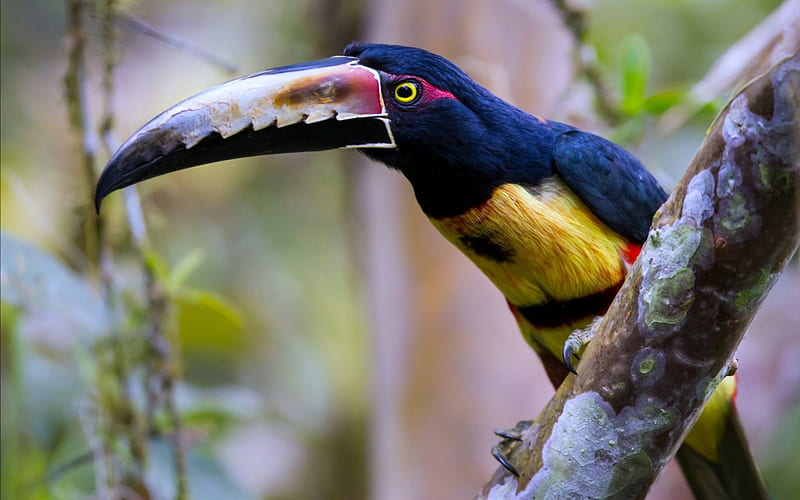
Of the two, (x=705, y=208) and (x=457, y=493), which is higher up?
(x=705, y=208)

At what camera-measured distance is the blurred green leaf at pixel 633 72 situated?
245cm

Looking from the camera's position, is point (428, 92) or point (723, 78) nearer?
point (428, 92)

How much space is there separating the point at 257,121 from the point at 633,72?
4.08 ft

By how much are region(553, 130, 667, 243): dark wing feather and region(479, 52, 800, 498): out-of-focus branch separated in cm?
55

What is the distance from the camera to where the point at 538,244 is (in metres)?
1.73

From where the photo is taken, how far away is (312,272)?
497 cm

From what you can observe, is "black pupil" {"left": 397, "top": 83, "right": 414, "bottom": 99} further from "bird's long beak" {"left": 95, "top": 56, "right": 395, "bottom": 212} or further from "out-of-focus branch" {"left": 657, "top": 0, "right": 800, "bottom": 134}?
"out-of-focus branch" {"left": 657, "top": 0, "right": 800, "bottom": 134}

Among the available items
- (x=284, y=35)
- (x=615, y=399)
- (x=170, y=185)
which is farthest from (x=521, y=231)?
(x=284, y=35)

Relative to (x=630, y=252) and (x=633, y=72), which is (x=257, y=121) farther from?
(x=633, y=72)

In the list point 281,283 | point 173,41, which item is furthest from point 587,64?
point 281,283

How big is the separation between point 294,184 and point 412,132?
10.7ft

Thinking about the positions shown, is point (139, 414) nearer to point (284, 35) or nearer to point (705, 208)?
point (705, 208)

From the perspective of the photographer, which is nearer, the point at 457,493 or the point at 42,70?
the point at 457,493

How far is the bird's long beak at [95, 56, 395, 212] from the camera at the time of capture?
1607 millimetres
